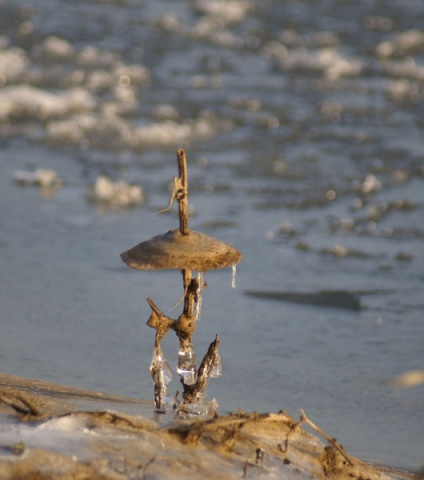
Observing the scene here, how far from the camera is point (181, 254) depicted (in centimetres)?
218

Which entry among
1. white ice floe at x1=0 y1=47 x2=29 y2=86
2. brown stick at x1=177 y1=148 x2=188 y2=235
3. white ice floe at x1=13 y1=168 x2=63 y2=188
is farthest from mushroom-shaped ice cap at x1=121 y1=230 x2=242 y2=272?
white ice floe at x1=0 y1=47 x2=29 y2=86

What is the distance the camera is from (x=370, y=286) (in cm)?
439

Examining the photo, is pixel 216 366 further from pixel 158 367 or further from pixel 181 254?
pixel 181 254

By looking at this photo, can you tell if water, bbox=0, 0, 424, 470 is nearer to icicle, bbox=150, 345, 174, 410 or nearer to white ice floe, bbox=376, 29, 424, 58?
→ white ice floe, bbox=376, 29, 424, 58

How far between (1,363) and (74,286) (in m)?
0.93

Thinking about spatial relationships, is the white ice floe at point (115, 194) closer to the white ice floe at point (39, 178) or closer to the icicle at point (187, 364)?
the white ice floe at point (39, 178)

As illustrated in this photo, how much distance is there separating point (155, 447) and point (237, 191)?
3.67m

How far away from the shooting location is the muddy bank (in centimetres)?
197

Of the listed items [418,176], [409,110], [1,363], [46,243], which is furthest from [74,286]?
[409,110]

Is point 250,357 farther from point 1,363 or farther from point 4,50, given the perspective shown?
point 4,50

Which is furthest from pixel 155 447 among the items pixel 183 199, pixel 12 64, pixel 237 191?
pixel 12 64

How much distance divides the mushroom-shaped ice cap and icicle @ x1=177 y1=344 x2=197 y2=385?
0.93 ft

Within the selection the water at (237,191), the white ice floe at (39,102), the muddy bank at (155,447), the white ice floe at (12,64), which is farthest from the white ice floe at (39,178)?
the muddy bank at (155,447)

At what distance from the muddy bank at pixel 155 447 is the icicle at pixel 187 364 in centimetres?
12
